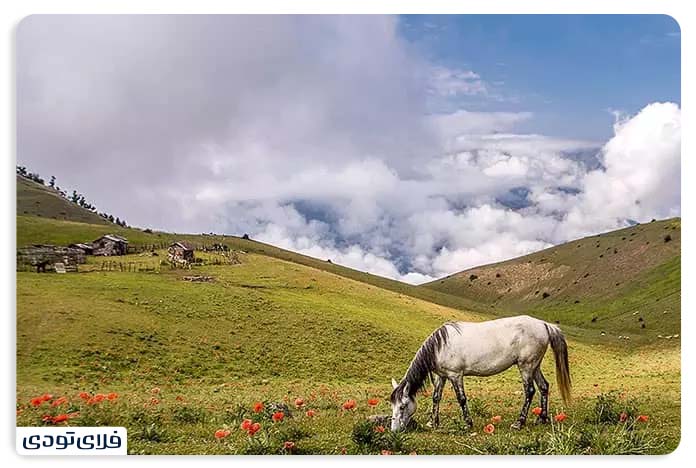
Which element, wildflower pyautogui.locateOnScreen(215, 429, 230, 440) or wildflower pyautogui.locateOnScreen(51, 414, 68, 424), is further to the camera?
wildflower pyautogui.locateOnScreen(51, 414, 68, 424)

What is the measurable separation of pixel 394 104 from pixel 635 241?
17.7 ft

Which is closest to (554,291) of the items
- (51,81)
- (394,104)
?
(394,104)

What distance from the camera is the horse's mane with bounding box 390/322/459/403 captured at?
8844mm

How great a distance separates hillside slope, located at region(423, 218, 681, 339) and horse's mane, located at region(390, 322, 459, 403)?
3.04 m

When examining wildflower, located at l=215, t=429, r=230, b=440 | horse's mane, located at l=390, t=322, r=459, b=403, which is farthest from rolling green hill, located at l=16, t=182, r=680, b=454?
horse's mane, located at l=390, t=322, r=459, b=403

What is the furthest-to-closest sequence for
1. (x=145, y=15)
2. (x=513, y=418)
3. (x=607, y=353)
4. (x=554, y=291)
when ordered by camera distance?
(x=554, y=291) → (x=607, y=353) → (x=145, y=15) → (x=513, y=418)

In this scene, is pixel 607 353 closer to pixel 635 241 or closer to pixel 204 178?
pixel 635 241

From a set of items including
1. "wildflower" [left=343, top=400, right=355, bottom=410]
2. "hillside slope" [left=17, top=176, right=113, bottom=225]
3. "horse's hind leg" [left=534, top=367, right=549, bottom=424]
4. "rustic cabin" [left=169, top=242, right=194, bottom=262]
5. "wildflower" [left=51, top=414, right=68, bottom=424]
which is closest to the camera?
"horse's hind leg" [left=534, top=367, right=549, bottom=424]

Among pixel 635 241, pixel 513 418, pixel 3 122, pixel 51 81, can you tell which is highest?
pixel 51 81

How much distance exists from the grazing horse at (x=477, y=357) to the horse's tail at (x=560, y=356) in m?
0.01

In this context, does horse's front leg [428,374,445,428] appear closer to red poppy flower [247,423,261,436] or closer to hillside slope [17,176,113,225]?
red poppy flower [247,423,261,436]

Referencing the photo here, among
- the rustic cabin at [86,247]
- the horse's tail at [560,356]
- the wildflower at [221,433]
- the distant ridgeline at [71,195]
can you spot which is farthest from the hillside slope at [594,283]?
the rustic cabin at [86,247]

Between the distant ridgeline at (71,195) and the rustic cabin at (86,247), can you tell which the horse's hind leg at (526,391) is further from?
the rustic cabin at (86,247)

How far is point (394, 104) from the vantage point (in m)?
10.7
